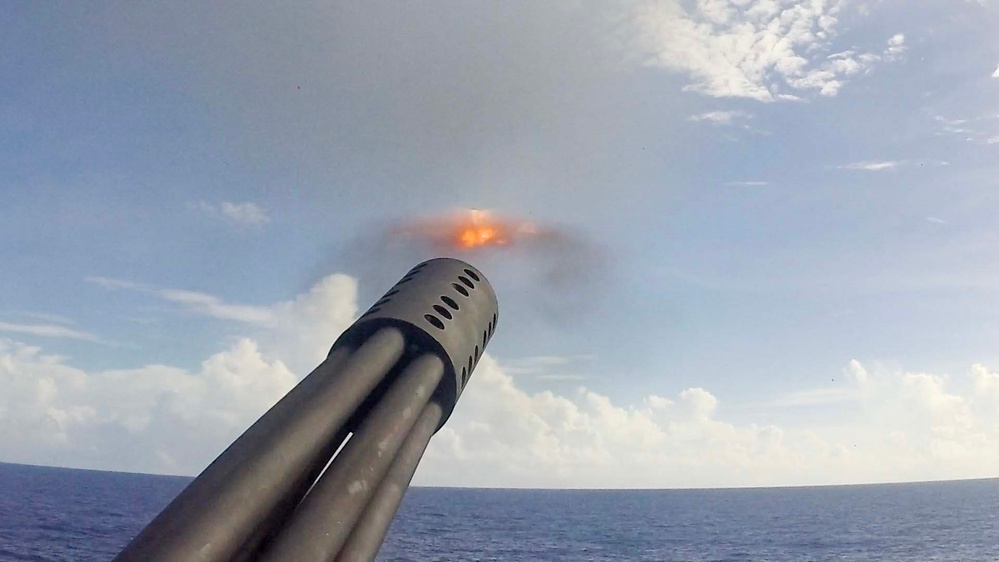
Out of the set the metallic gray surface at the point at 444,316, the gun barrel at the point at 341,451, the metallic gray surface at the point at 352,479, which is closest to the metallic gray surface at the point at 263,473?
the gun barrel at the point at 341,451

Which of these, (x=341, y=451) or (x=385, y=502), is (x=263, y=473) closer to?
(x=341, y=451)

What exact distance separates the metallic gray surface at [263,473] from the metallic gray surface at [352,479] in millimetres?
381

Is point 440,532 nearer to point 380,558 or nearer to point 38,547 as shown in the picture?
point 380,558

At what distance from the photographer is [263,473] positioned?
31.5ft

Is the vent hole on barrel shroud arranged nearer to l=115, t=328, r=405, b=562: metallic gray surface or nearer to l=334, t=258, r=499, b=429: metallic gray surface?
l=334, t=258, r=499, b=429: metallic gray surface

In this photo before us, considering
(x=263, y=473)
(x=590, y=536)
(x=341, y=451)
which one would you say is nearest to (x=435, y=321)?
(x=341, y=451)

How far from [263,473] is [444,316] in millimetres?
6337

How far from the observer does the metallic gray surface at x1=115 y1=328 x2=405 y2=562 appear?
8.38 metres

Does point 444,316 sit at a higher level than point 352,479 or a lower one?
higher

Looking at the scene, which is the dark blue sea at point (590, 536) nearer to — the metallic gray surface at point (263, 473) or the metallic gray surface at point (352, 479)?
the metallic gray surface at point (352, 479)

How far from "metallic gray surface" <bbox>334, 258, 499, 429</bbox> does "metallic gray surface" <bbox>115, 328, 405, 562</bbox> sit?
50.4 inches

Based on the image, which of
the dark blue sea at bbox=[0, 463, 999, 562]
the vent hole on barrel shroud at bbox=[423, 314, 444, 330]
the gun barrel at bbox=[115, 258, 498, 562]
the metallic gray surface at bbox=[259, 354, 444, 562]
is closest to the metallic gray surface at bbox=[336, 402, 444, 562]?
the gun barrel at bbox=[115, 258, 498, 562]

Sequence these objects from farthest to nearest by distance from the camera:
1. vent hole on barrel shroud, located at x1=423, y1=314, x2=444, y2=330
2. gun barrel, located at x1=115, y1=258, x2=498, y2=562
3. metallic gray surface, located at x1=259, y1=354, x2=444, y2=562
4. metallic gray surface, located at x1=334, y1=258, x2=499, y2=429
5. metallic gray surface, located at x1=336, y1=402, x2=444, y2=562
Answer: vent hole on barrel shroud, located at x1=423, y1=314, x2=444, y2=330, metallic gray surface, located at x1=334, y1=258, x2=499, y2=429, metallic gray surface, located at x1=336, y1=402, x2=444, y2=562, metallic gray surface, located at x1=259, y1=354, x2=444, y2=562, gun barrel, located at x1=115, y1=258, x2=498, y2=562

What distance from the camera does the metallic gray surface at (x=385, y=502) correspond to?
10117 mm
